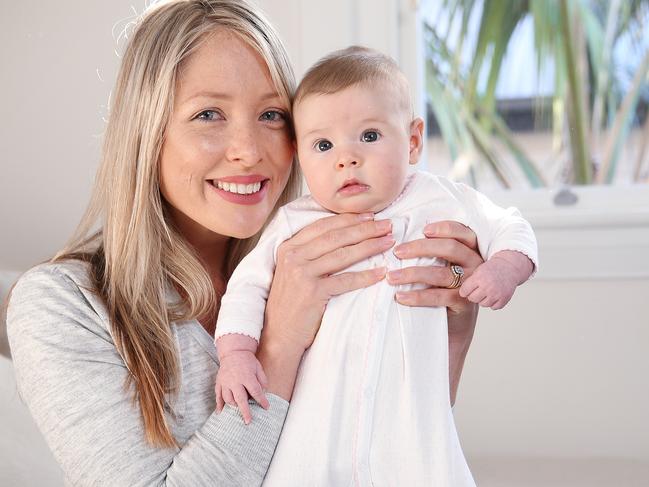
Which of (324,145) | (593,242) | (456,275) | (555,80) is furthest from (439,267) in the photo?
(555,80)

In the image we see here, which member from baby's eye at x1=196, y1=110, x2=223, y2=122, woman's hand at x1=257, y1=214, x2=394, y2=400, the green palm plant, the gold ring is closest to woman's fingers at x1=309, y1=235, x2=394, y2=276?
woman's hand at x1=257, y1=214, x2=394, y2=400

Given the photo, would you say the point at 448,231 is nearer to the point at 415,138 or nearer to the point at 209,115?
the point at 415,138

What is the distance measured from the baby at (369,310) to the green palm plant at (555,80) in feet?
4.49

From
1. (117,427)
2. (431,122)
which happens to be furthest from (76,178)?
(117,427)

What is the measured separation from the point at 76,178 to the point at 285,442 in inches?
65.0

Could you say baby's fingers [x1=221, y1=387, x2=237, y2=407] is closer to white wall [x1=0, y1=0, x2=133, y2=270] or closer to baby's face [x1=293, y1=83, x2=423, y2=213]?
baby's face [x1=293, y1=83, x2=423, y2=213]

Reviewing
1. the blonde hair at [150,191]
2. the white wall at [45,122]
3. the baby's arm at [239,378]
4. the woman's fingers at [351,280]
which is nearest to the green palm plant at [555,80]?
the white wall at [45,122]

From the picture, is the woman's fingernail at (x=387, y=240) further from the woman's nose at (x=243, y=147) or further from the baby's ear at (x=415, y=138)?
the woman's nose at (x=243, y=147)

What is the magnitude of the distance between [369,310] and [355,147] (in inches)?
10.1

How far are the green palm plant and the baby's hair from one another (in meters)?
1.38

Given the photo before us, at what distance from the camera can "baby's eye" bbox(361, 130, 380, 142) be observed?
4.60ft

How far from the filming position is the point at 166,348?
145 centimetres

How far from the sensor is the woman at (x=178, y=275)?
1.34 m

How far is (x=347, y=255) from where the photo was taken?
1411 mm
